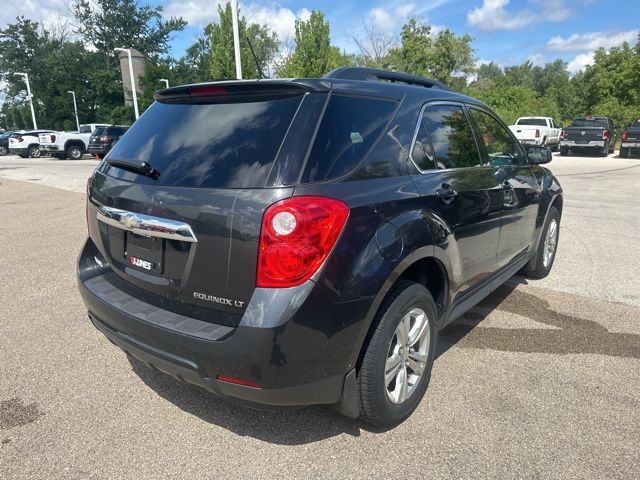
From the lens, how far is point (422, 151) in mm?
2832

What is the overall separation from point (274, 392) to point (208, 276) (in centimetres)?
59

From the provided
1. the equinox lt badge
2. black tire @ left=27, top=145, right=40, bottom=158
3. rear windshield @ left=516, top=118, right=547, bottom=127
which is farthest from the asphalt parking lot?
black tire @ left=27, top=145, right=40, bottom=158

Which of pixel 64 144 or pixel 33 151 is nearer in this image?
pixel 64 144

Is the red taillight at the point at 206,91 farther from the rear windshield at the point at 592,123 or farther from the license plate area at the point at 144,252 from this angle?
the rear windshield at the point at 592,123

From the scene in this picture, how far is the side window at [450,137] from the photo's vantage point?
9.84 ft

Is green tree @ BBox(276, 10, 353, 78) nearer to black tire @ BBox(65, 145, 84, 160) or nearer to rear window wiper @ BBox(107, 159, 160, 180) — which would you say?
black tire @ BBox(65, 145, 84, 160)

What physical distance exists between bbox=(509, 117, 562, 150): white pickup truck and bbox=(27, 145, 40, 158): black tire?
27.5 meters

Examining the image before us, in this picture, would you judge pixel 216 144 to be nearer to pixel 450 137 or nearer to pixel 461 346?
pixel 450 137

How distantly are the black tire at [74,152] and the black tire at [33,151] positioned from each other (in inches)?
150

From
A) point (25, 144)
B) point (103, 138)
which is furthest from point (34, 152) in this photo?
point (103, 138)

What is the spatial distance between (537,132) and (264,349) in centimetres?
2668

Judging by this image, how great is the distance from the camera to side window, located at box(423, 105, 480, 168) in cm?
300

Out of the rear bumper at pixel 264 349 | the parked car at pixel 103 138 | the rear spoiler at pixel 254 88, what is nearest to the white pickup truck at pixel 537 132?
the parked car at pixel 103 138

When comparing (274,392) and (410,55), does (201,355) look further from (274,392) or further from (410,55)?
(410,55)
